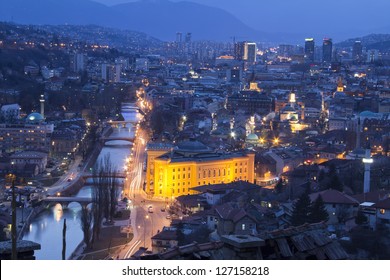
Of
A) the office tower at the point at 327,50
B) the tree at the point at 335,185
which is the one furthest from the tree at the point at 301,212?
the office tower at the point at 327,50

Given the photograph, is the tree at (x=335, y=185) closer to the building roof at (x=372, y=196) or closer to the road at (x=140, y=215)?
the building roof at (x=372, y=196)

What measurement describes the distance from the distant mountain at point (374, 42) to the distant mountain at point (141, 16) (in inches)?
317

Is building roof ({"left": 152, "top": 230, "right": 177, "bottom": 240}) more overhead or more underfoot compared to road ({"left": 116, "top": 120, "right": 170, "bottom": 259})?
more overhead

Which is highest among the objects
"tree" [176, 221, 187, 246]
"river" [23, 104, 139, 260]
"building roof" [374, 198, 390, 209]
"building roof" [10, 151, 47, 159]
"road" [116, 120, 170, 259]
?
"building roof" [374, 198, 390, 209]

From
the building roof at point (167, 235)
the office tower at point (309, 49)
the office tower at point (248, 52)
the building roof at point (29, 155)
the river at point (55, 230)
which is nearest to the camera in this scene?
the building roof at point (167, 235)

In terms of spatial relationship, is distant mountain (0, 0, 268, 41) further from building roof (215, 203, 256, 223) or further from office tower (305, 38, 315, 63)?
building roof (215, 203, 256, 223)

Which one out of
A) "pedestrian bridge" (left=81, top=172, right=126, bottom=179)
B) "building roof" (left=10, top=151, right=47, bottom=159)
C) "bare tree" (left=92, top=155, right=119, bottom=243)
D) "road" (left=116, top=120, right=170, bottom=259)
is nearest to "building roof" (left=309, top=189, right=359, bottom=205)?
"road" (left=116, top=120, right=170, bottom=259)

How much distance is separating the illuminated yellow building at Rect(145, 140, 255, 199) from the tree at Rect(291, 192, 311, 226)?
2736 millimetres

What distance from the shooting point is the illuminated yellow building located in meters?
7.70

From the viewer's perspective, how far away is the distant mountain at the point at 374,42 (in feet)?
114

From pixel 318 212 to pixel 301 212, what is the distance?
10 cm
